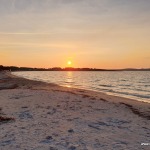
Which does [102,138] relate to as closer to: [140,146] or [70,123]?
[140,146]

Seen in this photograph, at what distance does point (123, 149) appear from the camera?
30.2 ft

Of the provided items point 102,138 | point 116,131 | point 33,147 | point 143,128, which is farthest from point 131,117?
point 33,147

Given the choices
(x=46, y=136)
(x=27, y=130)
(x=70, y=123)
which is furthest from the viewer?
(x=70, y=123)

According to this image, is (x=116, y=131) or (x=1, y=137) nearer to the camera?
(x=1, y=137)

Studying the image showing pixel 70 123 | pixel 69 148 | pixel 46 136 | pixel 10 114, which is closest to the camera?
pixel 69 148

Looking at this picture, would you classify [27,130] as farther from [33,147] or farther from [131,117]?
[131,117]

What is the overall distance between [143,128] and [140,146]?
3.14 m

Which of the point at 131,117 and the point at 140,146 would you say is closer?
the point at 140,146

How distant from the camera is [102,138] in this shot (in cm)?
1040

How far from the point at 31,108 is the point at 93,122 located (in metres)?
5.04

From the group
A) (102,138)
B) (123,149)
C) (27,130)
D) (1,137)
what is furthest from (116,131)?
(1,137)

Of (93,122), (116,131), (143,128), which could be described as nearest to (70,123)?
(93,122)

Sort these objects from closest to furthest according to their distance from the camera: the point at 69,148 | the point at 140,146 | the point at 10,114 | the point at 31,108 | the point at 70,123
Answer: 1. the point at 69,148
2. the point at 140,146
3. the point at 70,123
4. the point at 10,114
5. the point at 31,108

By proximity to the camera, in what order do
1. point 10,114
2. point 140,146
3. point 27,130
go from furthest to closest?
1. point 10,114
2. point 27,130
3. point 140,146
